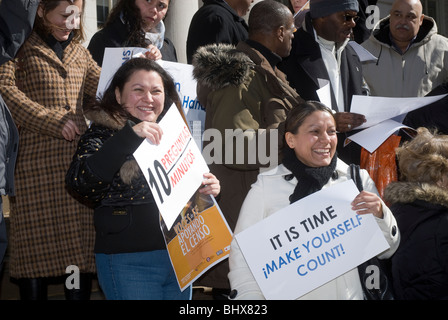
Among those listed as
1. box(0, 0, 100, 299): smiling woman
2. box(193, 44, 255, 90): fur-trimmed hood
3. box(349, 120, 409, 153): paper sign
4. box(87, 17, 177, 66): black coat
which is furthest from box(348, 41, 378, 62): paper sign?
box(0, 0, 100, 299): smiling woman

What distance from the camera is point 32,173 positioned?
464 cm

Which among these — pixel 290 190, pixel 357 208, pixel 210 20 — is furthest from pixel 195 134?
pixel 357 208

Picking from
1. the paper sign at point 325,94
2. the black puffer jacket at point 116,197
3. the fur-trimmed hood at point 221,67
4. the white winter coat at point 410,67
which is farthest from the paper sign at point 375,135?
the black puffer jacket at point 116,197

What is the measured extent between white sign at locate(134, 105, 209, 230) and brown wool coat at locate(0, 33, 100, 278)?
3.27 ft

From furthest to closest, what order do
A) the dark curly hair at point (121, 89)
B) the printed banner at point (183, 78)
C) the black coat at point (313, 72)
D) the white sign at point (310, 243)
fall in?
1. the black coat at point (313, 72)
2. the printed banner at point (183, 78)
3. the dark curly hair at point (121, 89)
4. the white sign at point (310, 243)

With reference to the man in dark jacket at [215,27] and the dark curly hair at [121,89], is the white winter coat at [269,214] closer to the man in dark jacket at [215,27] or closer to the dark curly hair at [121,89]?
the dark curly hair at [121,89]

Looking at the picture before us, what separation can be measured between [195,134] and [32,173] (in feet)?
3.47

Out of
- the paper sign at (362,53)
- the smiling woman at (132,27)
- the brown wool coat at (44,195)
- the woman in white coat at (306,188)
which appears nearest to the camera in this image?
the woman in white coat at (306,188)

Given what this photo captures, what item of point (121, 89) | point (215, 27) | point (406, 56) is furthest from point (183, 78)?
point (406, 56)

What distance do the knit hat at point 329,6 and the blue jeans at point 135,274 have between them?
2.32 m

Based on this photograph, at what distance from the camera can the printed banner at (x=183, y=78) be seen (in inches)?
186

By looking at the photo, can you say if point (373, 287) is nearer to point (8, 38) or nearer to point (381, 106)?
point (381, 106)

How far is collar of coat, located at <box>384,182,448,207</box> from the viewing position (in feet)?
12.6
